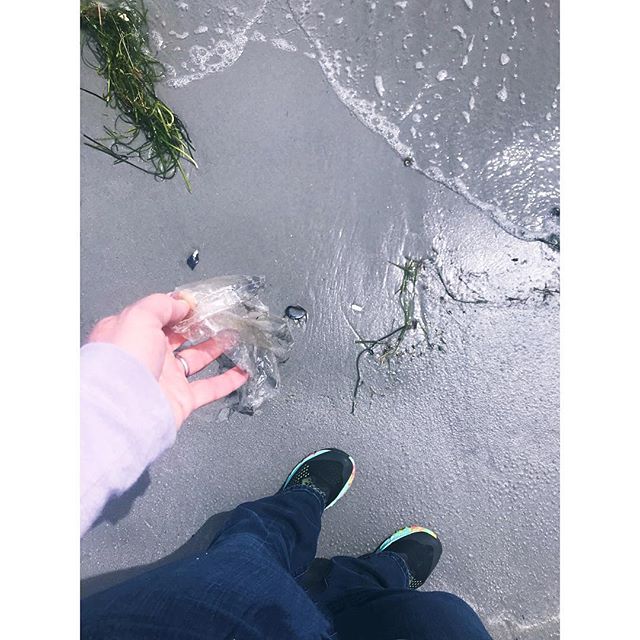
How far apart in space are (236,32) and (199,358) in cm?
139

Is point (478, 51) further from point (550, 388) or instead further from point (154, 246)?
point (154, 246)

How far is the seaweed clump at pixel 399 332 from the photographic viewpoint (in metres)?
1.85

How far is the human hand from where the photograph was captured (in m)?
1.51

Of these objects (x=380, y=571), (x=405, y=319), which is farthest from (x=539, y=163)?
(x=380, y=571)

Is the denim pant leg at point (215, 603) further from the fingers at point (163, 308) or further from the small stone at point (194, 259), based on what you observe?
the small stone at point (194, 259)

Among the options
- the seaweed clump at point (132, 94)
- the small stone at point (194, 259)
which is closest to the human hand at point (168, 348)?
the small stone at point (194, 259)

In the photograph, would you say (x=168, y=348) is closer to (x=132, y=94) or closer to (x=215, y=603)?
(x=215, y=603)

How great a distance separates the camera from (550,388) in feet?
6.07

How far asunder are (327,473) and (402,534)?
39 cm

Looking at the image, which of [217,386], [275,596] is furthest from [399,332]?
[275,596]

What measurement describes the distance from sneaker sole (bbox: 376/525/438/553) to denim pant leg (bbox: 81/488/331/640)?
0.49m

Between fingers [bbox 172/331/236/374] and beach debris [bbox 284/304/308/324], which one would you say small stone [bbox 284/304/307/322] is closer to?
beach debris [bbox 284/304/308/324]

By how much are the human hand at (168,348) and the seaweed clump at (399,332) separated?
1.56 feet

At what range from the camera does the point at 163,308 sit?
1604 millimetres
